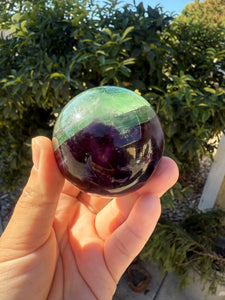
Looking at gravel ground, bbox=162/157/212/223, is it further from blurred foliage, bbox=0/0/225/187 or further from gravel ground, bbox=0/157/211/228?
blurred foliage, bbox=0/0/225/187

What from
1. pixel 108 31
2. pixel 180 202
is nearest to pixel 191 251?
pixel 180 202

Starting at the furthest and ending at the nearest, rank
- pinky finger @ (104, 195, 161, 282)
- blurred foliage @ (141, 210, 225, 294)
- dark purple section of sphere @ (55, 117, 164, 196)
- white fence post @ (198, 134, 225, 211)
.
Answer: white fence post @ (198, 134, 225, 211), blurred foliage @ (141, 210, 225, 294), pinky finger @ (104, 195, 161, 282), dark purple section of sphere @ (55, 117, 164, 196)

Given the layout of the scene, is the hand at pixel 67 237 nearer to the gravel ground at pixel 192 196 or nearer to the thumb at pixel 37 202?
the thumb at pixel 37 202

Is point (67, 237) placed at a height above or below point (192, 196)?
above

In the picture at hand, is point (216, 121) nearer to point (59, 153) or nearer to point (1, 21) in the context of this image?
point (59, 153)

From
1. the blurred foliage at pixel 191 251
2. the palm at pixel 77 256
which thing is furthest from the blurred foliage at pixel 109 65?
the palm at pixel 77 256

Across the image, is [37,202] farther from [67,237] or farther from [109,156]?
[67,237]

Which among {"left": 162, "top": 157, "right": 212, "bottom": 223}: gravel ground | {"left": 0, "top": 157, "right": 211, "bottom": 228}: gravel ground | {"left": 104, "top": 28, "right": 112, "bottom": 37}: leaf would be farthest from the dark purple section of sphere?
{"left": 162, "top": 157, "right": 212, "bottom": 223}: gravel ground
